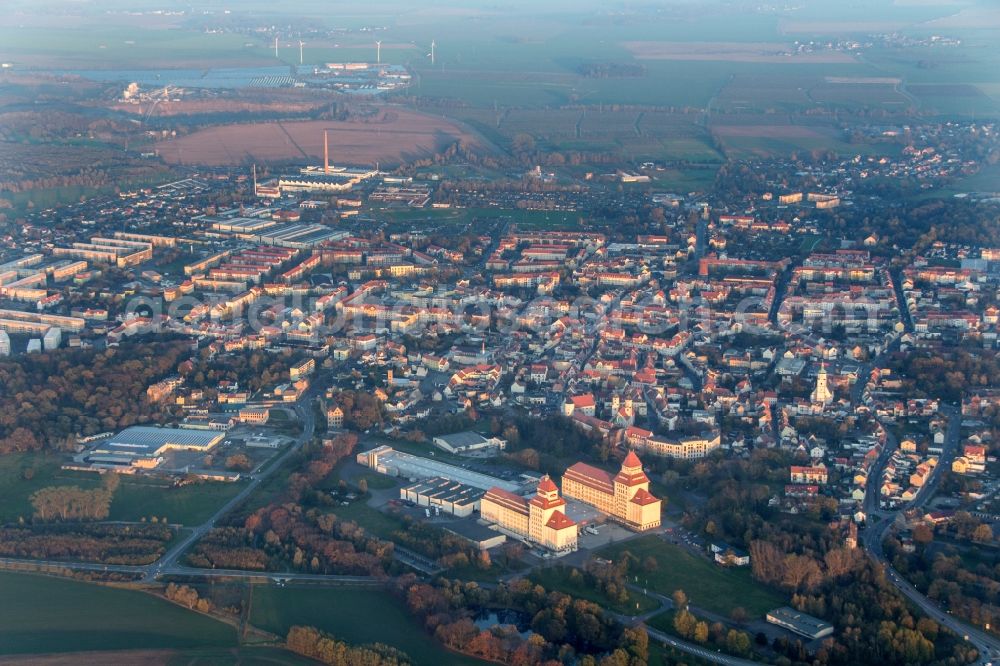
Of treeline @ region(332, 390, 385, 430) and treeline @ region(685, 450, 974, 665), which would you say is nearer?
treeline @ region(685, 450, 974, 665)

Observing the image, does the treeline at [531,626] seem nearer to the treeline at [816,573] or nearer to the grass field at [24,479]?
the treeline at [816,573]

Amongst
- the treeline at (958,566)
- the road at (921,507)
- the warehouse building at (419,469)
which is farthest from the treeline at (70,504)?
the treeline at (958,566)

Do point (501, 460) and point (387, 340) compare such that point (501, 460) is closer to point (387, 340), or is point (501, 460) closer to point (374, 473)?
point (374, 473)

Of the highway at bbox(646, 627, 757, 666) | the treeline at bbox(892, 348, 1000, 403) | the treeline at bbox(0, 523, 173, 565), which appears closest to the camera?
the highway at bbox(646, 627, 757, 666)

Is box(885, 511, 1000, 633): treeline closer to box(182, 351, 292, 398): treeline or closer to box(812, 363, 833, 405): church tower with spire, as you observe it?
box(812, 363, 833, 405): church tower with spire

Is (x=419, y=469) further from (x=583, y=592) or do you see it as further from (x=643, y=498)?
(x=583, y=592)

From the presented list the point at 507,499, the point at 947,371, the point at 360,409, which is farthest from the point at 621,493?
the point at 947,371

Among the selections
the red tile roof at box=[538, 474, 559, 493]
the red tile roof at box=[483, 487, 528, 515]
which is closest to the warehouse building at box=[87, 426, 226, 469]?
the red tile roof at box=[483, 487, 528, 515]
